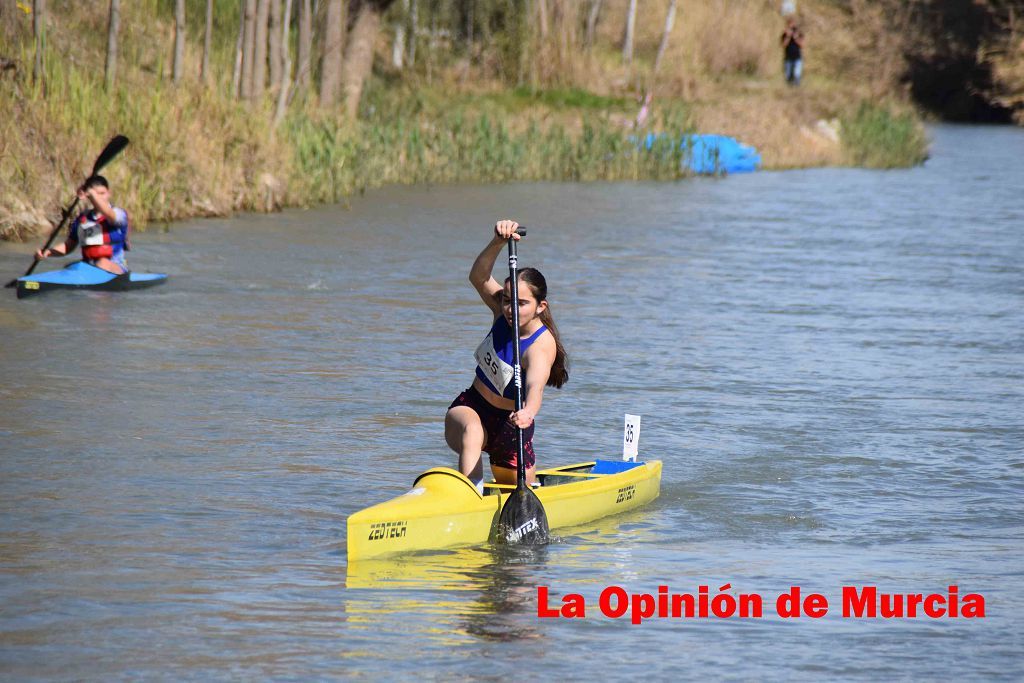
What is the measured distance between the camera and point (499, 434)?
6.84 metres

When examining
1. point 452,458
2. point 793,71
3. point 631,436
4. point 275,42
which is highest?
point 793,71

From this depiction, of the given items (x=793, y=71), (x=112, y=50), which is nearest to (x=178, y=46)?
(x=112, y=50)

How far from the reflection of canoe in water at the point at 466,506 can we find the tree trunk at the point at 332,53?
61.6 feet

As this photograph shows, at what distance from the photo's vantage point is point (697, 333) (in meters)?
12.1

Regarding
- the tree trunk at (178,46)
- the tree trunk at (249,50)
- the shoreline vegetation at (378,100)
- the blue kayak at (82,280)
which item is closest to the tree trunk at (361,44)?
the shoreline vegetation at (378,100)

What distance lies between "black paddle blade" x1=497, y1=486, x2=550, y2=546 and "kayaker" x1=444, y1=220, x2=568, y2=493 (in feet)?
1.14

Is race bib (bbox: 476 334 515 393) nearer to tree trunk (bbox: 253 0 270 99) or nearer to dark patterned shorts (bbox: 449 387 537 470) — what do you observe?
dark patterned shorts (bbox: 449 387 537 470)

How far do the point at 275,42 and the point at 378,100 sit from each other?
634 centimetres

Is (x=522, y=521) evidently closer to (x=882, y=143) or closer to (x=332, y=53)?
(x=332, y=53)

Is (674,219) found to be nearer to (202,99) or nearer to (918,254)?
(918,254)

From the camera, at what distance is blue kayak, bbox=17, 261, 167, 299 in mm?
12148

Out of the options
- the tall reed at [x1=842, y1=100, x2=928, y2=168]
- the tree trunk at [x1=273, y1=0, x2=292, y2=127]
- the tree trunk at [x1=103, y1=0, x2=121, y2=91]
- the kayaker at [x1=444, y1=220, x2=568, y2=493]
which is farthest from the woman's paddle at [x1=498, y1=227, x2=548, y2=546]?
the tall reed at [x1=842, y1=100, x2=928, y2=168]

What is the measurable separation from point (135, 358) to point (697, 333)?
435 centimetres

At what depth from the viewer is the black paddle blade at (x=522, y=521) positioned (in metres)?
6.23
